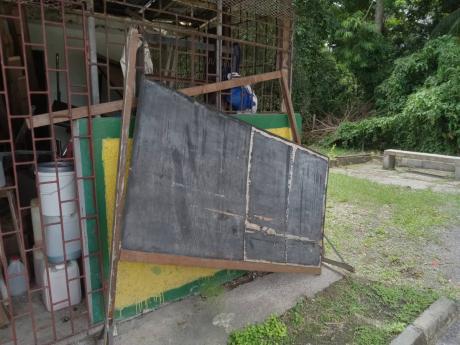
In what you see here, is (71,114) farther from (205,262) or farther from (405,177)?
(405,177)

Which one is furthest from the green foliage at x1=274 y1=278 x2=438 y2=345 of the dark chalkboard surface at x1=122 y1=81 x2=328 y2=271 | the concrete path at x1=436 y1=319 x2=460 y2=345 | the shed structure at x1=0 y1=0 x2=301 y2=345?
the shed structure at x1=0 y1=0 x2=301 y2=345

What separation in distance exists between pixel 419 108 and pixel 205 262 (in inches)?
459

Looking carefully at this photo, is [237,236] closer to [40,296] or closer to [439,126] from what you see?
[40,296]

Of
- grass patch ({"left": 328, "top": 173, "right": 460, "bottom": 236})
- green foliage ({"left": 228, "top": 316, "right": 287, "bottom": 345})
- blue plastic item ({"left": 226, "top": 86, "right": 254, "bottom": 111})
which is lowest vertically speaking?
green foliage ({"left": 228, "top": 316, "right": 287, "bottom": 345})

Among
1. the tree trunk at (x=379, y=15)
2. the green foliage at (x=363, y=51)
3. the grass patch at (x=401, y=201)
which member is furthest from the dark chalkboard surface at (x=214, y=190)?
the tree trunk at (x=379, y=15)

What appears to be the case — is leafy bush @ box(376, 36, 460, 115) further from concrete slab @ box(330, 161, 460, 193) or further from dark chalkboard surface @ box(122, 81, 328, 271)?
dark chalkboard surface @ box(122, 81, 328, 271)

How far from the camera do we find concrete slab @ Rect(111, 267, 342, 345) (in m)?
2.82

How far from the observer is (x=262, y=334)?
2920 mm

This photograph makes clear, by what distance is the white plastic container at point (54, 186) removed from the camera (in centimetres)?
260

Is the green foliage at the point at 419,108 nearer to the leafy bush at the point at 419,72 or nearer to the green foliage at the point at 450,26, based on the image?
the leafy bush at the point at 419,72

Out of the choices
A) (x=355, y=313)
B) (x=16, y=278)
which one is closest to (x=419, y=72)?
(x=355, y=313)

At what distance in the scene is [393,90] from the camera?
14.1 metres

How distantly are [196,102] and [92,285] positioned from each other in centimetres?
166

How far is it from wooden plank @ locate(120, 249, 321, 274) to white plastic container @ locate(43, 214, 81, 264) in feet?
2.26
